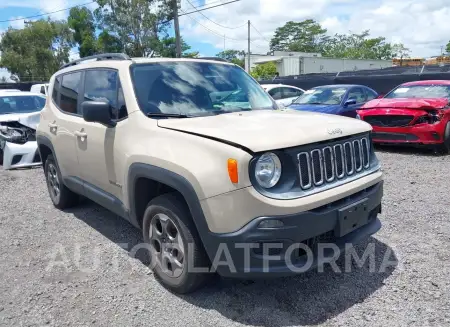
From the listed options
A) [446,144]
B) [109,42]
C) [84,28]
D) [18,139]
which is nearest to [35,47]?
[84,28]

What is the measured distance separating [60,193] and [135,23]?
32.1 metres

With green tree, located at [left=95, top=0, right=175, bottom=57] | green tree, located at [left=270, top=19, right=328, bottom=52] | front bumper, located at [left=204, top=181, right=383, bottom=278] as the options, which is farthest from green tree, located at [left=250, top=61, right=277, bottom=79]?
front bumper, located at [left=204, top=181, right=383, bottom=278]

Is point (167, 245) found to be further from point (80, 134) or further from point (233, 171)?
point (80, 134)

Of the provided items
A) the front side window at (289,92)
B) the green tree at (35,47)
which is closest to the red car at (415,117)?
the front side window at (289,92)

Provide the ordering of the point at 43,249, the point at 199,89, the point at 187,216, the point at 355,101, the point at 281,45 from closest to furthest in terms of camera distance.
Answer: the point at 187,216, the point at 199,89, the point at 43,249, the point at 355,101, the point at 281,45

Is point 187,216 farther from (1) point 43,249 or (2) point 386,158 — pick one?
(2) point 386,158

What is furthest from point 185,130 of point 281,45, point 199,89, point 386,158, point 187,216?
point 281,45

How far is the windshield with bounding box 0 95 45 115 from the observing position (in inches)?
372

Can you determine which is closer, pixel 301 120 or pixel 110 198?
pixel 301 120

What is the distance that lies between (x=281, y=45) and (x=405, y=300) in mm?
79395

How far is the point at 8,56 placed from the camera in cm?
4512

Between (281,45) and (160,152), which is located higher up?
(281,45)

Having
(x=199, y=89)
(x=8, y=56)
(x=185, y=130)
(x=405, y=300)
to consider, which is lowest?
(x=405, y=300)

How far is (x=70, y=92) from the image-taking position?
470cm
